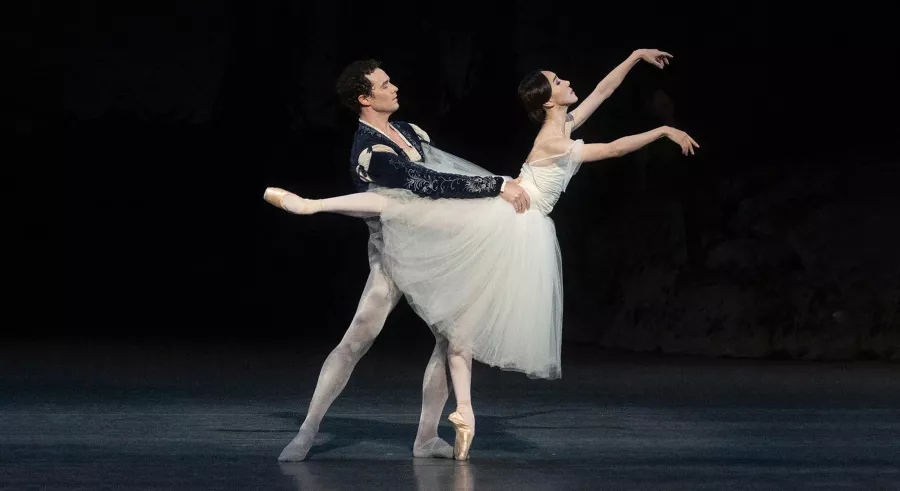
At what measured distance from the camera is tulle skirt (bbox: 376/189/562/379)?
3297 millimetres

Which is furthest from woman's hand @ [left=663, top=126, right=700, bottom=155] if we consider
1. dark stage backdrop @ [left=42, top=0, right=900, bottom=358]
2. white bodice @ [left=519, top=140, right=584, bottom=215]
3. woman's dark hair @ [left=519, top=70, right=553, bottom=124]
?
dark stage backdrop @ [left=42, top=0, right=900, bottom=358]

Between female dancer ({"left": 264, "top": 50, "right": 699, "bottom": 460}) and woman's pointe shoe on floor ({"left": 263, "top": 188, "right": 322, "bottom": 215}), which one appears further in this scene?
female dancer ({"left": 264, "top": 50, "right": 699, "bottom": 460})

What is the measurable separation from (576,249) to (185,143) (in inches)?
118

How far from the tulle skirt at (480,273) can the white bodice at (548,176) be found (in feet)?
0.15

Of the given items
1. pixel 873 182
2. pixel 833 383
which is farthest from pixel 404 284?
pixel 873 182

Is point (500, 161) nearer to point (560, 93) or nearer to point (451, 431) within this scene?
point (451, 431)

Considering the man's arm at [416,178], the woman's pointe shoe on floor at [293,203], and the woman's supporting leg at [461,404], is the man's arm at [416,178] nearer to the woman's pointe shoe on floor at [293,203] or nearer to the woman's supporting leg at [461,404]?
the woman's pointe shoe on floor at [293,203]

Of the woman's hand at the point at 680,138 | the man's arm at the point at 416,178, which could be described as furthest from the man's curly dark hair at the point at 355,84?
the woman's hand at the point at 680,138

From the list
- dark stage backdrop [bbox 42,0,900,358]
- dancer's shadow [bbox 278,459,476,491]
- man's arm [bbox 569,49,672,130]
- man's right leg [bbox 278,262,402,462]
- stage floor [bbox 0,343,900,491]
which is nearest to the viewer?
dancer's shadow [bbox 278,459,476,491]

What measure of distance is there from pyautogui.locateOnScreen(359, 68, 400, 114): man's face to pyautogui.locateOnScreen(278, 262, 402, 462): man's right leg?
0.40 m

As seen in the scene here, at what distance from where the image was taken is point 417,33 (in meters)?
8.19

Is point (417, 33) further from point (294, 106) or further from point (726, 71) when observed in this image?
point (726, 71)

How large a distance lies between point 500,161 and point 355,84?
17.8 ft

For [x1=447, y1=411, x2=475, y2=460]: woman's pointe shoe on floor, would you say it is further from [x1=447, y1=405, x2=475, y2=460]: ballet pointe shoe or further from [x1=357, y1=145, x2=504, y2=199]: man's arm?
[x1=357, y1=145, x2=504, y2=199]: man's arm
